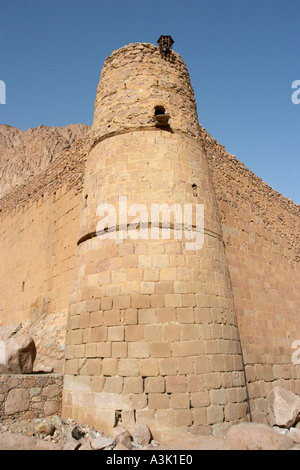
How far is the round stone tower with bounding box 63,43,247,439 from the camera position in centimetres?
511

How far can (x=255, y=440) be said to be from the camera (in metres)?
4.11

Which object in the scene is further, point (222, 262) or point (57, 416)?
point (222, 262)

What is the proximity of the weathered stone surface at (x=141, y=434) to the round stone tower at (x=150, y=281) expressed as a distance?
0.12 metres

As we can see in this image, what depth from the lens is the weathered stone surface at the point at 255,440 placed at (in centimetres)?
407

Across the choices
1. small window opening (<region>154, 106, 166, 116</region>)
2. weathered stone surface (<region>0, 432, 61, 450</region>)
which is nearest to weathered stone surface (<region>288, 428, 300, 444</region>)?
weathered stone surface (<region>0, 432, 61, 450</region>)

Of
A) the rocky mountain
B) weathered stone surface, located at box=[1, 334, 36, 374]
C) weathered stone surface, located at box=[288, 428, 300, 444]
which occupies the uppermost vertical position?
the rocky mountain

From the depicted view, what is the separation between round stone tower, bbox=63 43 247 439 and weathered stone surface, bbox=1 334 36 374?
788 mm

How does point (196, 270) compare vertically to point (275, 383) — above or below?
above

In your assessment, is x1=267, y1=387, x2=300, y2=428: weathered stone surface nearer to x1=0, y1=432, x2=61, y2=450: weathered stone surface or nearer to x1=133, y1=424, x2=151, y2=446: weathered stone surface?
x1=133, y1=424, x2=151, y2=446: weathered stone surface

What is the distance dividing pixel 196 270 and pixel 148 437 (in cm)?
248

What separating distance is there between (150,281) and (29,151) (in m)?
30.2
